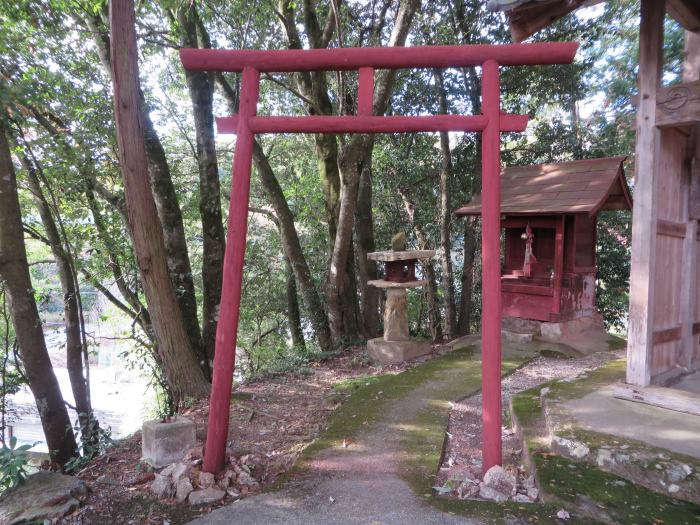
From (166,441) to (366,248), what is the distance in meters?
6.73

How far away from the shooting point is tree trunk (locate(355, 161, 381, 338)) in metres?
9.90

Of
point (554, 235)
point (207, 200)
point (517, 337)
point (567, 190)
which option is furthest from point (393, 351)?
point (567, 190)

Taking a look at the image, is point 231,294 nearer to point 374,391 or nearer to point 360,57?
point 360,57

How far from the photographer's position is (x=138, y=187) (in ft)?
14.8

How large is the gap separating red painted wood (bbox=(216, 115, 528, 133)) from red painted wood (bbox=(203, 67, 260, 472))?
0.15m

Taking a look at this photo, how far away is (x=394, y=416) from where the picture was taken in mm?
4781

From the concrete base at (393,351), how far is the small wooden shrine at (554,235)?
6.89 feet

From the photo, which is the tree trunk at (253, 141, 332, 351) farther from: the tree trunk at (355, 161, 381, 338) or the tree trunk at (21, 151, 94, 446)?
the tree trunk at (21, 151, 94, 446)

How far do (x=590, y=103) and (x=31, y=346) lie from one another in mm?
14389

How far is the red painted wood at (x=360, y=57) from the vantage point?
346cm

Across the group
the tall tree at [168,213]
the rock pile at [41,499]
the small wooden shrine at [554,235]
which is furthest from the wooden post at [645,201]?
the tall tree at [168,213]

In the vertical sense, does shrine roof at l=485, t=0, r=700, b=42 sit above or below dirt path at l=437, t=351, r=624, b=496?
above

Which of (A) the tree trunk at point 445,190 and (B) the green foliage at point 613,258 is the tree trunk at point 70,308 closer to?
(A) the tree trunk at point 445,190

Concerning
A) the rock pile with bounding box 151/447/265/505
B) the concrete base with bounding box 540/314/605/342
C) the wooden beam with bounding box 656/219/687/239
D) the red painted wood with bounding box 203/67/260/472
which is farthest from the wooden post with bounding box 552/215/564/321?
the rock pile with bounding box 151/447/265/505
